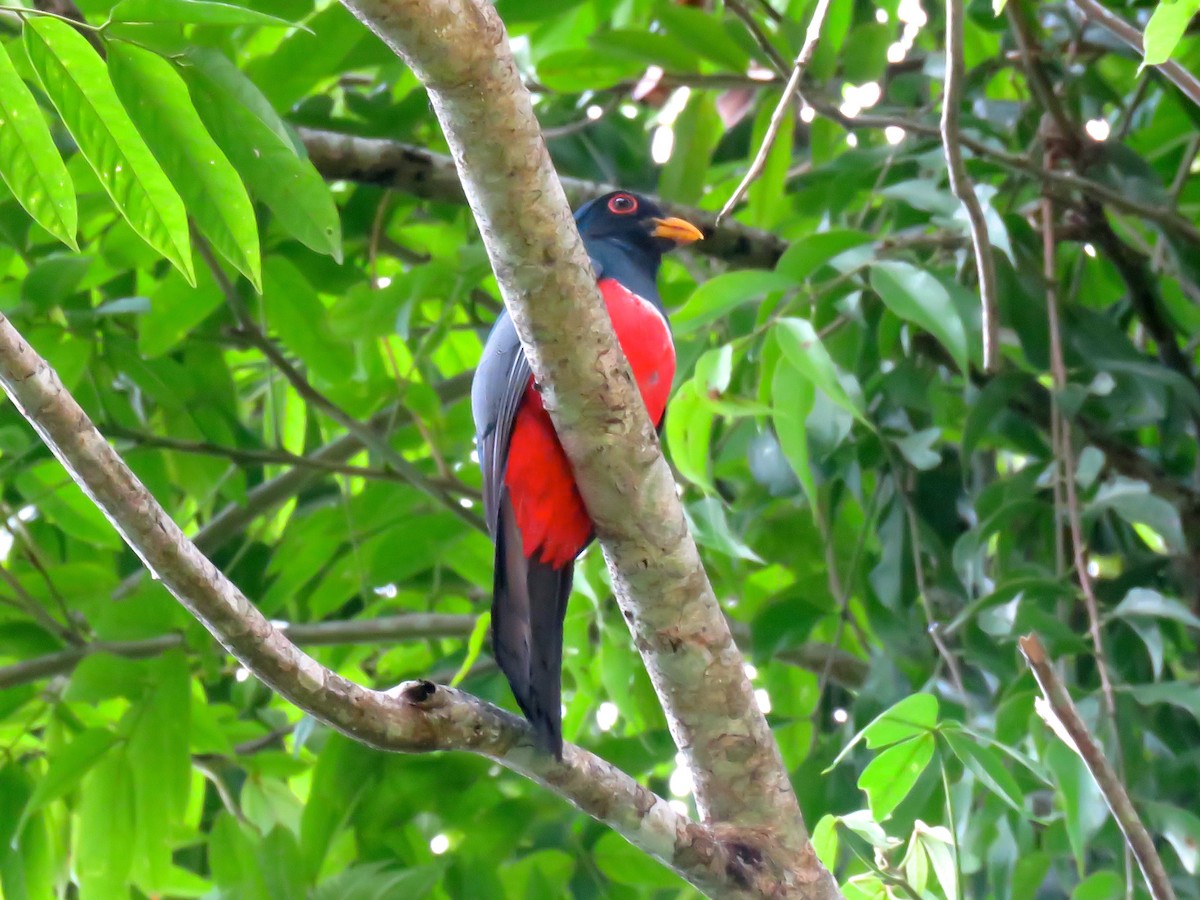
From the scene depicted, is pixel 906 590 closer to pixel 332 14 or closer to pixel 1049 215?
pixel 1049 215

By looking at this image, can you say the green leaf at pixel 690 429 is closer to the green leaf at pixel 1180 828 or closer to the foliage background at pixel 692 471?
the foliage background at pixel 692 471

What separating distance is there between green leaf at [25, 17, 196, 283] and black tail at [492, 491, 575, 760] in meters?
0.92

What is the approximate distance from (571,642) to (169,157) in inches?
65.7

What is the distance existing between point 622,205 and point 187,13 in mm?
2129

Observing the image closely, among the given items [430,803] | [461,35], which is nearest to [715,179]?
[430,803]

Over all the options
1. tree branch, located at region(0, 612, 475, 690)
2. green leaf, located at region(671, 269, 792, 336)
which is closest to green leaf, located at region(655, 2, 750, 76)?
green leaf, located at region(671, 269, 792, 336)

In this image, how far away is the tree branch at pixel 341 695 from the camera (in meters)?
1.73

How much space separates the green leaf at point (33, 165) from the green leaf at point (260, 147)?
26 cm

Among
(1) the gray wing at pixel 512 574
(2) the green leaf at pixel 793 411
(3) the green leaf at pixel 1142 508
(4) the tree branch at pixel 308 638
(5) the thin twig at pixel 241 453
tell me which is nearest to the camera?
(1) the gray wing at pixel 512 574

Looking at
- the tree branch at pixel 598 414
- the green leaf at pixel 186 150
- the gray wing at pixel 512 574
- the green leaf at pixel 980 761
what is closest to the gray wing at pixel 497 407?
the gray wing at pixel 512 574

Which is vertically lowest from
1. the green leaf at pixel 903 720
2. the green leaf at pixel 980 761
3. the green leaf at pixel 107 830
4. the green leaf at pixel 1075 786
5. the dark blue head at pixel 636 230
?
the green leaf at pixel 107 830

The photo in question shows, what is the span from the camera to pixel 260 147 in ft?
7.25

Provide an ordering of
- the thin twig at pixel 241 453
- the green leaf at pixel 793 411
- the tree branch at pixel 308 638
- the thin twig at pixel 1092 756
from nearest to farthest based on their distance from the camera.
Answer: the thin twig at pixel 1092 756
the green leaf at pixel 793 411
the tree branch at pixel 308 638
the thin twig at pixel 241 453

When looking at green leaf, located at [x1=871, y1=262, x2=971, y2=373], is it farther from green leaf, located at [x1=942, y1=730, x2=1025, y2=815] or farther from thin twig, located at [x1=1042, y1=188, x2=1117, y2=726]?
green leaf, located at [x1=942, y1=730, x2=1025, y2=815]
